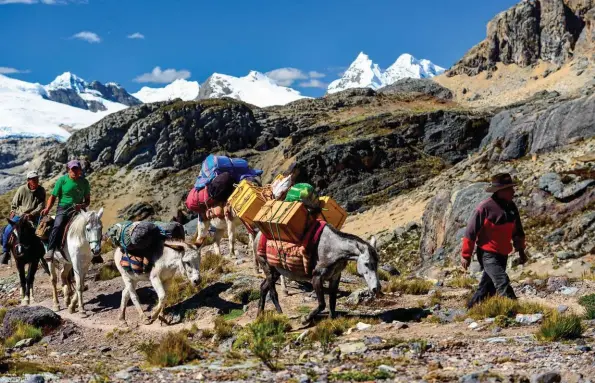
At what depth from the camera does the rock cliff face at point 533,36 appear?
103 metres

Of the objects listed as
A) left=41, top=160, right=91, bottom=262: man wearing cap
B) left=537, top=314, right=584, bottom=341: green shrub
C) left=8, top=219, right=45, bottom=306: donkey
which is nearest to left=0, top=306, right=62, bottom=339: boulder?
left=41, top=160, right=91, bottom=262: man wearing cap

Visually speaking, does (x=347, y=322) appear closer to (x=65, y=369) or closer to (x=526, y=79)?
(x=65, y=369)

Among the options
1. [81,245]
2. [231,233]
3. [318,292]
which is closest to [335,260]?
[318,292]

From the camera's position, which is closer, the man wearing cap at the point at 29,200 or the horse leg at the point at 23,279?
the man wearing cap at the point at 29,200

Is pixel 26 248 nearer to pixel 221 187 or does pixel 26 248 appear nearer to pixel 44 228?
pixel 44 228

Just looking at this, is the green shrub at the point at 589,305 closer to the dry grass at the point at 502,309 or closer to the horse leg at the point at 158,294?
the dry grass at the point at 502,309

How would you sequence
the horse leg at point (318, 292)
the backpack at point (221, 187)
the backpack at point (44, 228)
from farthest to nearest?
the backpack at point (221, 187) → the backpack at point (44, 228) → the horse leg at point (318, 292)

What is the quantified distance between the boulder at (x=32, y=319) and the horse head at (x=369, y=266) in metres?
6.83

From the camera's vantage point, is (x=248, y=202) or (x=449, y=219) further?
(x=449, y=219)

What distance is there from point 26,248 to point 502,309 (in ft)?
38.3

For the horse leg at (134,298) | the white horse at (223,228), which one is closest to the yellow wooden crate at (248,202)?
the white horse at (223,228)

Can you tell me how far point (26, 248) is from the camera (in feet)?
50.0

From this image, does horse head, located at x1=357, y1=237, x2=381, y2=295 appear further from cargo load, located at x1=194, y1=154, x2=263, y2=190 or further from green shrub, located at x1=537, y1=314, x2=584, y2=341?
cargo load, located at x1=194, y1=154, x2=263, y2=190

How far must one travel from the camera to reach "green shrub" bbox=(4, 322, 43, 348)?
11.2 m
